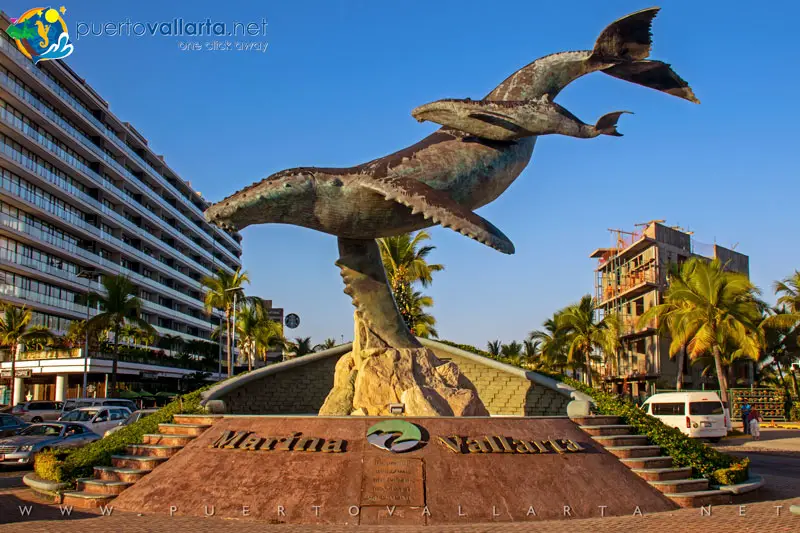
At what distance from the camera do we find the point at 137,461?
14094mm

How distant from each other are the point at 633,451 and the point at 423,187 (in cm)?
660

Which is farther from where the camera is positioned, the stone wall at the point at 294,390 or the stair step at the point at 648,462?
the stone wall at the point at 294,390

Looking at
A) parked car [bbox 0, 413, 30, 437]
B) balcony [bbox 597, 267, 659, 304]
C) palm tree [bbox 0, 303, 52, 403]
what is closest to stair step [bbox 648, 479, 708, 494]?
parked car [bbox 0, 413, 30, 437]

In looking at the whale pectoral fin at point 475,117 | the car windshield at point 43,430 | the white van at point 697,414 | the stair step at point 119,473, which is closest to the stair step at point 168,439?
the stair step at point 119,473

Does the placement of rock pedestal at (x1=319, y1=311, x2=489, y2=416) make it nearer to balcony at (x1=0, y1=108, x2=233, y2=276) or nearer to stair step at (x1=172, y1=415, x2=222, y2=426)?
stair step at (x1=172, y1=415, x2=222, y2=426)

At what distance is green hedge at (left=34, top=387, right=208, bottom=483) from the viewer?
46.3 feet

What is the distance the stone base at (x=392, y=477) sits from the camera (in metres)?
11.7

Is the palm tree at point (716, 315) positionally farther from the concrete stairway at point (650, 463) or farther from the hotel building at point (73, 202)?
the hotel building at point (73, 202)

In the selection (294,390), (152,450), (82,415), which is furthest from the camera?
(82,415)

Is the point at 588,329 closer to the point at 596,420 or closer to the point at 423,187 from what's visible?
the point at 596,420

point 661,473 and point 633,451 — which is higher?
point 633,451

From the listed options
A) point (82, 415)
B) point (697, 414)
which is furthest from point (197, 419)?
point (697, 414)

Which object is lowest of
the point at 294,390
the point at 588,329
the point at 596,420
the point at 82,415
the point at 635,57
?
the point at 82,415

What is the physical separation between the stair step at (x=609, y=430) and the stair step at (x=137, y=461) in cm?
833
